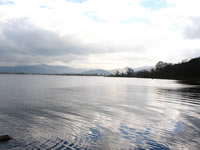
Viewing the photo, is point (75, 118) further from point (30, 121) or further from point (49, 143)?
point (49, 143)

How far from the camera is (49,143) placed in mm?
12297

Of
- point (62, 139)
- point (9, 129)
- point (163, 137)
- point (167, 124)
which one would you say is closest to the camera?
point (62, 139)

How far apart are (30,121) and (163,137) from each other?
13171mm

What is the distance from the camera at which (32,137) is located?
13.5m

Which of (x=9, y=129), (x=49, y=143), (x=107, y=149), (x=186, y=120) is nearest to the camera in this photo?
(x=107, y=149)

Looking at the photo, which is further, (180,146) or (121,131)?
(121,131)

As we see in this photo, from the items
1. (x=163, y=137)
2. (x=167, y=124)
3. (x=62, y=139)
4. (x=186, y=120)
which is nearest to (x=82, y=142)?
(x=62, y=139)

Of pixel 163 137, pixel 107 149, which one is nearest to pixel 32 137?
pixel 107 149

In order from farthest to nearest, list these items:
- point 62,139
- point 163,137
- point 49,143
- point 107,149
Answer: point 163,137
point 62,139
point 49,143
point 107,149

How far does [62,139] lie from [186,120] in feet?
47.4

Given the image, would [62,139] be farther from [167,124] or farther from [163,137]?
[167,124]

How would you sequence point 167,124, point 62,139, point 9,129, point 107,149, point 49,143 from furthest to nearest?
point 167,124, point 9,129, point 62,139, point 49,143, point 107,149

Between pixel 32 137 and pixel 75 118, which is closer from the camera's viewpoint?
pixel 32 137

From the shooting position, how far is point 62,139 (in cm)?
1316
